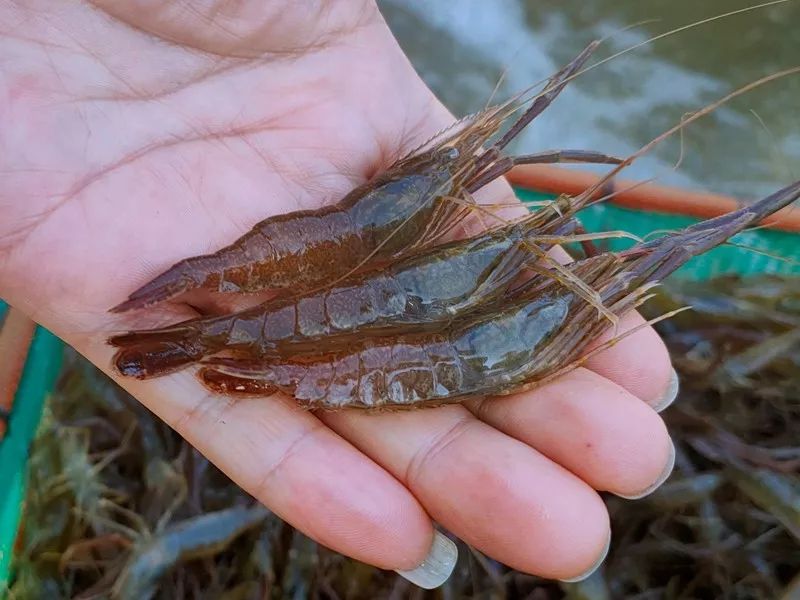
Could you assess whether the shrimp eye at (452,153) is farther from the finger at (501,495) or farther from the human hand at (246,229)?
the finger at (501,495)

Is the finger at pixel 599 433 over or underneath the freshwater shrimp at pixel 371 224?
underneath

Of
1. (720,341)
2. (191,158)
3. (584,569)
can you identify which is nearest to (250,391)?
(191,158)

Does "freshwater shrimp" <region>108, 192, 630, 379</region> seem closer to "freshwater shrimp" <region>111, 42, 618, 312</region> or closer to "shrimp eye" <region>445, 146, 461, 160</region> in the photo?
"freshwater shrimp" <region>111, 42, 618, 312</region>

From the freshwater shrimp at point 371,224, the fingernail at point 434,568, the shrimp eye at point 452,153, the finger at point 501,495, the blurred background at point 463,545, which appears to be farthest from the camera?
the shrimp eye at point 452,153

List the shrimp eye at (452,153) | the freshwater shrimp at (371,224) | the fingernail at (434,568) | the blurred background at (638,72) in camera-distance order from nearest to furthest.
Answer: the fingernail at (434,568) → the freshwater shrimp at (371,224) → the shrimp eye at (452,153) → the blurred background at (638,72)

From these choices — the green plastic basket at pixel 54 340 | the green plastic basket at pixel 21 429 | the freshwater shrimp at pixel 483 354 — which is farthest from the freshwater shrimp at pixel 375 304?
the green plastic basket at pixel 21 429

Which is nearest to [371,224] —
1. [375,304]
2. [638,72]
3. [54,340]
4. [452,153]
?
[375,304]
